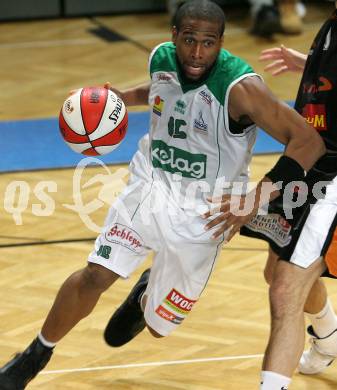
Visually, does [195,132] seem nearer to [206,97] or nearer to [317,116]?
[206,97]

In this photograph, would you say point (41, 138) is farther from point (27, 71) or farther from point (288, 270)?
point (288, 270)

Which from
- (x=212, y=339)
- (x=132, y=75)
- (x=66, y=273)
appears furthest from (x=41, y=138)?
(x=212, y=339)

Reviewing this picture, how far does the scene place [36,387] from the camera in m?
4.88

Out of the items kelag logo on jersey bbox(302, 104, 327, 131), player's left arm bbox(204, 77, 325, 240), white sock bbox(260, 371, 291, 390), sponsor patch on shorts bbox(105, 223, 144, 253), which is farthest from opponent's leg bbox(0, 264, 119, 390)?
kelag logo on jersey bbox(302, 104, 327, 131)

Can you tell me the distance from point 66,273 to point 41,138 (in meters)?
2.67

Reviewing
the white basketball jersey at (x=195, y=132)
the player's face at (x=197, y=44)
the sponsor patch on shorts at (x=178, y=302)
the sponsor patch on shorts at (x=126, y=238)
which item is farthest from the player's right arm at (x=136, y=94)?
the sponsor patch on shorts at (x=178, y=302)

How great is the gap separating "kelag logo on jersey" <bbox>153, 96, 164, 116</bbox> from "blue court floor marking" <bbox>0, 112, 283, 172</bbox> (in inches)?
128

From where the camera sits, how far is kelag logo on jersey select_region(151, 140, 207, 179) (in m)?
4.62

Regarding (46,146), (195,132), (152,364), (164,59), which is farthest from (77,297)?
(46,146)

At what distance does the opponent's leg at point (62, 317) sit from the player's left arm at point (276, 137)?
0.61 m

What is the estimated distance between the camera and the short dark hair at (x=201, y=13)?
443cm

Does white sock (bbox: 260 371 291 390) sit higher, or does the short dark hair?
the short dark hair

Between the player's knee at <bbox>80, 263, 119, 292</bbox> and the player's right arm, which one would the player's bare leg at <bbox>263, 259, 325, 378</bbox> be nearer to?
the player's knee at <bbox>80, 263, 119, 292</bbox>

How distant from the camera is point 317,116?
462 centimetres
